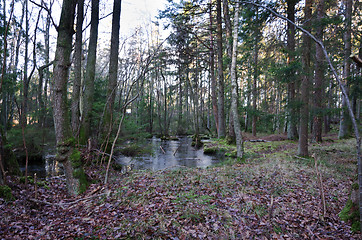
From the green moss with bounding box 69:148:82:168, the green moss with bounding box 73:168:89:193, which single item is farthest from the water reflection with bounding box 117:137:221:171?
the green moss with bounding box 69:148:82:168

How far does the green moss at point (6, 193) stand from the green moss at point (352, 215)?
620 cm

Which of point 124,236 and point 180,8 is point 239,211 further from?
point 180,8

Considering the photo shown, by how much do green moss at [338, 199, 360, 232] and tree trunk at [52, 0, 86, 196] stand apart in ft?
18.0

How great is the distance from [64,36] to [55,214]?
376 cm

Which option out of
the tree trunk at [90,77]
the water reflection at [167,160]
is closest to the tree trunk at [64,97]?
the water reflection at [167,160]

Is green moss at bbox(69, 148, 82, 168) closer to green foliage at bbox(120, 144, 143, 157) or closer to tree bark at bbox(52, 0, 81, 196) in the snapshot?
tree bark at bbox(52, 0, 81, 196)

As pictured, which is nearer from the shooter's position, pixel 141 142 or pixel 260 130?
pixel 141 142

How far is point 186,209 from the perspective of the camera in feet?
12.2

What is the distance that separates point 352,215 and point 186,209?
2765 mm

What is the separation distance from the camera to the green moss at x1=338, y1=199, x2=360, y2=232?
301 cm

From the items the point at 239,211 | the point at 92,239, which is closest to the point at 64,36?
the point at 92,239

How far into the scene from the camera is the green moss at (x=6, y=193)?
12.7 ft

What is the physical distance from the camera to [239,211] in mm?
3697

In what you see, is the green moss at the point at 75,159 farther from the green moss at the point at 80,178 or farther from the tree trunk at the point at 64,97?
the green moss at the point at 80,178
